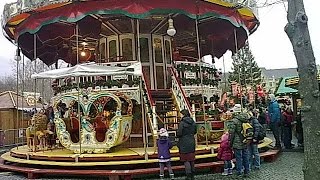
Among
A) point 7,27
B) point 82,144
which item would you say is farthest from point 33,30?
point 82,144

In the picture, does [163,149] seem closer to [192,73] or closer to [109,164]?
[109,164]

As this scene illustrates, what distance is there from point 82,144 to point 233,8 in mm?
7552

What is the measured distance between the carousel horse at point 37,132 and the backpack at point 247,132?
7.68 m

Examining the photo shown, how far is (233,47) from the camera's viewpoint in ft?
65.6

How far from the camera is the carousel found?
11.6m

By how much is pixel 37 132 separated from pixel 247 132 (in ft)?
26.1

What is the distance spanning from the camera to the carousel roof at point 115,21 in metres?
12.9

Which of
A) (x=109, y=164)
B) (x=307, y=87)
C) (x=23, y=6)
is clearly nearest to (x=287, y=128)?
(x=109, y=164)

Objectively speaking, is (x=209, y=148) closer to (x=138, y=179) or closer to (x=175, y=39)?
(x=138, y=179)

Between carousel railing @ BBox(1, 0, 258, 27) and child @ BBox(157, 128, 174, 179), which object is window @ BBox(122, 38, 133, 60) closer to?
carousel railing @ BBox(1, 0, 258, 27)

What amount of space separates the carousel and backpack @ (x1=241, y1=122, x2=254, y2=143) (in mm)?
1706

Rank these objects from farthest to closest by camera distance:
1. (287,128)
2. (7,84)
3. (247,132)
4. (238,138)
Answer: (7,84), (287,128), (247,132), (238,138)

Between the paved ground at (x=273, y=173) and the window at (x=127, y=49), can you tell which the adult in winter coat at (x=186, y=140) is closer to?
the paved ground at (x=273, y=173)

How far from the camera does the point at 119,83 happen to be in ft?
44.6
